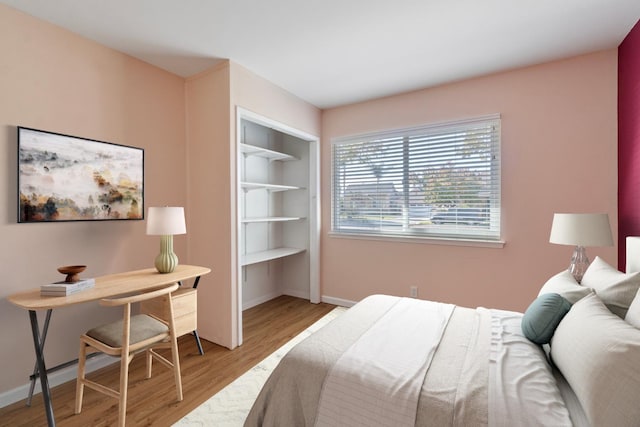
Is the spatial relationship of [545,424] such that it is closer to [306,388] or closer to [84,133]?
[306,388]

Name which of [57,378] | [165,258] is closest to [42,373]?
Answer: [57,378]

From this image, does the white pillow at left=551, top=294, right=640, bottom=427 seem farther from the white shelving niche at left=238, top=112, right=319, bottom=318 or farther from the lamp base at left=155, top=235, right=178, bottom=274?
the white shelving niche at left=238, top=112, right=319, bottom=318

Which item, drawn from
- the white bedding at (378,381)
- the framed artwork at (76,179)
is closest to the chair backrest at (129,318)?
the framed artwork at (76,179)

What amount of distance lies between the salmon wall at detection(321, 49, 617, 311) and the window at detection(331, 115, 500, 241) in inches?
5.0

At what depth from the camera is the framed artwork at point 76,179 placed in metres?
2.00

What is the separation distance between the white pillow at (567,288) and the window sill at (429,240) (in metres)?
1.08

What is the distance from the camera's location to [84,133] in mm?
2293

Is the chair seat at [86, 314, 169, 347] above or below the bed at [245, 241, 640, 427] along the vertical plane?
below

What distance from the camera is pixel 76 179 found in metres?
2.23

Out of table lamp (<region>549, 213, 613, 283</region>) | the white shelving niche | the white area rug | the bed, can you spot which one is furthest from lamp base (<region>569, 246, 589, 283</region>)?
the white shelving niche

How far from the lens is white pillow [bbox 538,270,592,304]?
1506mm

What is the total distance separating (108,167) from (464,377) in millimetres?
2824

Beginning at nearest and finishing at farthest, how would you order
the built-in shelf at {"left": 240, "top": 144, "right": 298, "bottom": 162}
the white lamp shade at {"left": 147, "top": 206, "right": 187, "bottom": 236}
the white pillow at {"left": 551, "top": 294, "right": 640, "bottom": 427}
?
the white pillow at {"left": 551, "top": 294, "right": 640, "bottom": 427} < the white lamp shade at {"left": 147, "top": 206, "right": 187, "bottom": 236} < the built-in shelf at {"left": 240, "top": 144, "right": 298, "bottom": 162}

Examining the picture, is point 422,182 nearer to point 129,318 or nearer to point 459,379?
point 459,379
